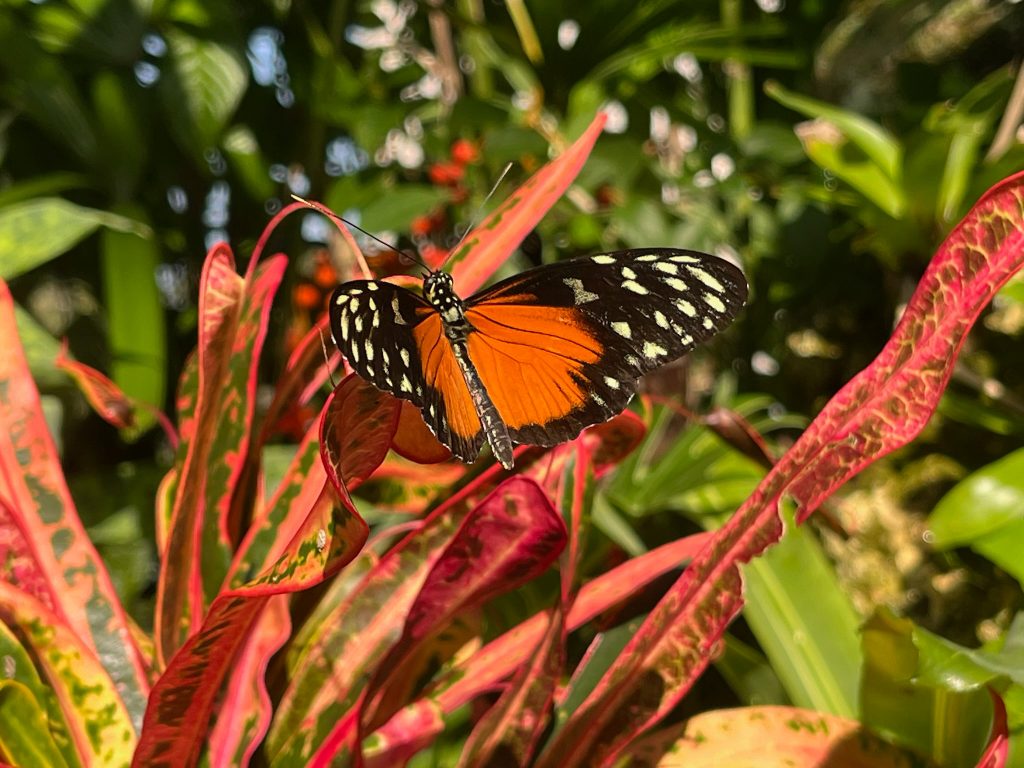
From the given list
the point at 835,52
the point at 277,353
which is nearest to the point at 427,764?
the point at 277,353

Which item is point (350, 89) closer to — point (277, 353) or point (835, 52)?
point (277, 353)

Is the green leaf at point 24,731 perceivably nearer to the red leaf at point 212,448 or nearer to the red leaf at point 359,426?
the red leaf at point 212,448

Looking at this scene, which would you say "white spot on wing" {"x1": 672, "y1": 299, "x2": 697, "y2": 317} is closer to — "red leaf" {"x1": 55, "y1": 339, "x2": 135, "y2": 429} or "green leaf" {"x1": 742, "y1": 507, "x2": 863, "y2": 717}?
"green leaf" {"x1": 742, "y1": 507, "x2": 863, "y2": 717}

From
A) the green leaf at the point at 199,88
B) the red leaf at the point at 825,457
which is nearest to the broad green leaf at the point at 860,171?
the red leaf at the point at 825,457

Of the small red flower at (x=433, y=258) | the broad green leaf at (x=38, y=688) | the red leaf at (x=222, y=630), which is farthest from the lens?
the small red flower at (x=433, y=258)

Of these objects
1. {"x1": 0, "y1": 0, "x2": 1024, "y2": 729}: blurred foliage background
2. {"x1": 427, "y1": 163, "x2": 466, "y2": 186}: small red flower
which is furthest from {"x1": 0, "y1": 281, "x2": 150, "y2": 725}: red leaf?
{"x1": 427, "y1": 163, "x2": 466, "y2": 186}: small red flower

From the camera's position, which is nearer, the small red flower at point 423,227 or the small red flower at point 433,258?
the small red flower at point 433,258

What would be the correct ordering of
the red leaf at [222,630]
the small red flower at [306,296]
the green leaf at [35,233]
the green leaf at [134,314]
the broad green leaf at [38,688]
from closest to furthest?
the red leaf at [222,630] → the broad green leaf at [38,688] → the green leaf at [35,233] → the green leaf at [134,314] → the small red flower at [306,296]

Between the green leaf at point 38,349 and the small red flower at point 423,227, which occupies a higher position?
the small red flower at point 423,227
